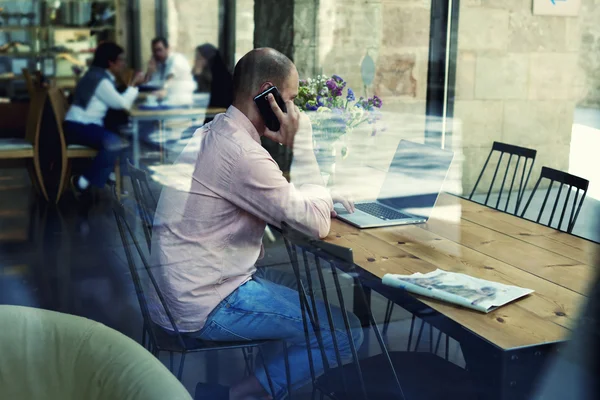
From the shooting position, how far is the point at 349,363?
1.96m

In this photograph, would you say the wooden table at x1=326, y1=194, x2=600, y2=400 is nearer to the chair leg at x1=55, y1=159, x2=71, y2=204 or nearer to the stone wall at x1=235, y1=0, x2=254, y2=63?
the stone wall at x1=235, y1=0, x2=254, y2=63

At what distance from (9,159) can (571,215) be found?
3224mm

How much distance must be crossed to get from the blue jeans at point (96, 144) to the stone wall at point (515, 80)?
222 centimetres

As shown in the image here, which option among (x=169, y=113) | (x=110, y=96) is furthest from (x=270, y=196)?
(x=169, y=113)

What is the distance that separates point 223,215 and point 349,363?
499mm

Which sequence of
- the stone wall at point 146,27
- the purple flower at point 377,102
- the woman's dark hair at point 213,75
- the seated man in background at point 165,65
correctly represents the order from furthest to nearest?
the seated man in background at point 165,65 → the stone wall at point 146,27 → the woman's dark hair at point 213,75 → the purple flower at point 377,102

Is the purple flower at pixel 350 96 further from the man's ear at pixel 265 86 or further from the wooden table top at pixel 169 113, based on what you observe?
the wooden table top at pixel 169 113

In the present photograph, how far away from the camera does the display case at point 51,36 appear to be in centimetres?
466

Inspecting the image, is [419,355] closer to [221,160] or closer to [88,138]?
[221,160]

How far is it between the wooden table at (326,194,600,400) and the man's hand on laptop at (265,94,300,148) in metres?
0.31

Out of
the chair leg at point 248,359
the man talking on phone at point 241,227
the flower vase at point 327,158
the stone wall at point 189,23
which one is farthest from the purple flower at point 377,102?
the stone wall at point 189,23

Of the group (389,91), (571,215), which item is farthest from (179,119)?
(571,215)

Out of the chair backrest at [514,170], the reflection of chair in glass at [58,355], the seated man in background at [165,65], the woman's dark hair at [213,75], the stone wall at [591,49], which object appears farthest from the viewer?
the seated man in background at [165,65]

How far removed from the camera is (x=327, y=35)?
3688mm
